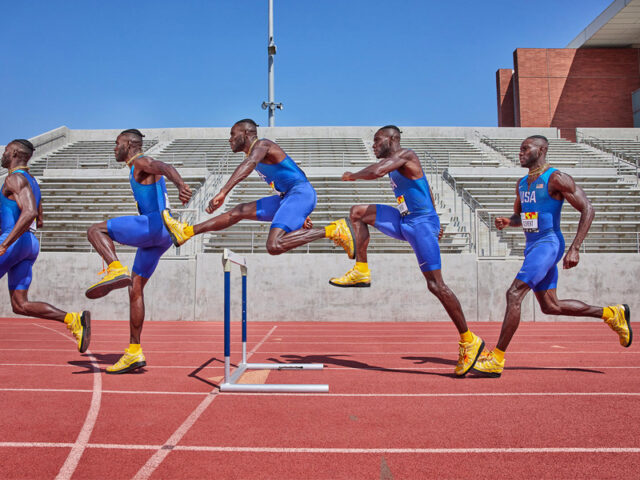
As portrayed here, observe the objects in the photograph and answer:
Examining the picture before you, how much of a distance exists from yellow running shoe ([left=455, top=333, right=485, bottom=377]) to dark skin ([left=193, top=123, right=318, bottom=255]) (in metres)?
1.62

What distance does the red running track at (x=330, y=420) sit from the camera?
7.38 ft

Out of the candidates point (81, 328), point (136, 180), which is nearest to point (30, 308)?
point (81, 328)

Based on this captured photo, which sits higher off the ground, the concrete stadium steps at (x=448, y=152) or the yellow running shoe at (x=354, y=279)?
the concrete stadium steps at (x=448, y=152)

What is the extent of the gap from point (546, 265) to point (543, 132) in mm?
24220

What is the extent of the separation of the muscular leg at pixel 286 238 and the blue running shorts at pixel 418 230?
626 mm

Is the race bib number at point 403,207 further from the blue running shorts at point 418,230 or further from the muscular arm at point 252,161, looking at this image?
the muscular arm at point 252,161

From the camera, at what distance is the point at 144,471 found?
2174 mm

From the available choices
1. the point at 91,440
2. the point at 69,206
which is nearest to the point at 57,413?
the point at 91,440

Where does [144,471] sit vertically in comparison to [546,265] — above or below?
below

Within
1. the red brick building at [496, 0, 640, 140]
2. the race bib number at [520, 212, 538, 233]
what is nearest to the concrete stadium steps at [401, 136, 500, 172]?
the red brick building at [496, 0, 640, 140]

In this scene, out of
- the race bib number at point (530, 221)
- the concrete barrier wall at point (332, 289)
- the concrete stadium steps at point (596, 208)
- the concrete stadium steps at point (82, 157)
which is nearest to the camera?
the race bib number at point (530, 221)

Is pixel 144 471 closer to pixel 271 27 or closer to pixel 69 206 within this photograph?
pixel 69 206

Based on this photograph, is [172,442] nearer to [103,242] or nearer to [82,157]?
[103,242]

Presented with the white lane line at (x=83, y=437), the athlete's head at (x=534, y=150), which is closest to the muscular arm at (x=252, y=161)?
the white lane line at (x=83, y=437)
